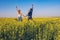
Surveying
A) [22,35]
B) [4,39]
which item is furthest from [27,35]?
[4,39]

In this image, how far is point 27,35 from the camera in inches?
392

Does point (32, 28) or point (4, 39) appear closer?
point (4, 39)

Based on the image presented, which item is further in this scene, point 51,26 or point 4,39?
point 51,26

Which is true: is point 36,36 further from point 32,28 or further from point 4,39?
point 4,39

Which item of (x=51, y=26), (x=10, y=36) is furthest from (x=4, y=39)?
(x=51, y=26)

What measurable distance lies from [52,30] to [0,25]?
221 centimetres

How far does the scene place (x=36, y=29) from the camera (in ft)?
33.5

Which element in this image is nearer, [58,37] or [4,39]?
[4,39]

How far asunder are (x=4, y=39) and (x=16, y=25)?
89 cm

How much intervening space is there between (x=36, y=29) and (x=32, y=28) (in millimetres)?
176

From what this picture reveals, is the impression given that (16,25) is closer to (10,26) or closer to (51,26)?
(10,26)

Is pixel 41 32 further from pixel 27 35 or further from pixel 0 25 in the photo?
pixel 0 25

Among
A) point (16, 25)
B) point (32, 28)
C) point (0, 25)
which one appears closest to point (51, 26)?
point (32, 28)

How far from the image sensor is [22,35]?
983cm
